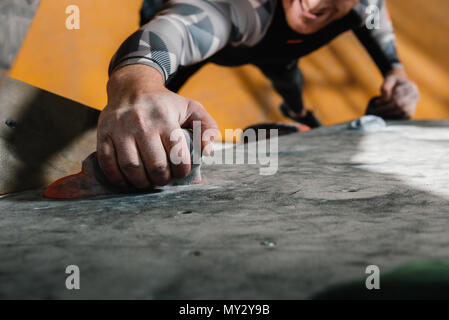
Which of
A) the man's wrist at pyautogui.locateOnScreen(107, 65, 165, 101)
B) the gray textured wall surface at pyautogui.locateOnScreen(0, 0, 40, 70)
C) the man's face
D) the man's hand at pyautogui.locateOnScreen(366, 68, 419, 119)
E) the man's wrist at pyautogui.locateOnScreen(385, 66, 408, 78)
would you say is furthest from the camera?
the man's wrist at pyautogui.locateOnScreen(385, 66, 408, 78)

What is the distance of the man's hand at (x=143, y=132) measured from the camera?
60 centimetres

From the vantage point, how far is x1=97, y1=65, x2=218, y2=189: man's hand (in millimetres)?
602

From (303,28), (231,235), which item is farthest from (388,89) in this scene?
(231,235)

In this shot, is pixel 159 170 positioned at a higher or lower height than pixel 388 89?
lower

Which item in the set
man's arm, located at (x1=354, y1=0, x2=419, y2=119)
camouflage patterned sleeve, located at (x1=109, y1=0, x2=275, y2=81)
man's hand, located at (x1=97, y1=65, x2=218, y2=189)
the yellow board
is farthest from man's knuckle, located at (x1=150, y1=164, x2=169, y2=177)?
the yellow board

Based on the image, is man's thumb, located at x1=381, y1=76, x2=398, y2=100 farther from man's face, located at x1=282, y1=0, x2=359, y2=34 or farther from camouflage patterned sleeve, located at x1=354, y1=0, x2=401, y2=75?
man's face, located at x1=282, y1=0, x2=359, y2=34

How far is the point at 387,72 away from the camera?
1858 millimetres

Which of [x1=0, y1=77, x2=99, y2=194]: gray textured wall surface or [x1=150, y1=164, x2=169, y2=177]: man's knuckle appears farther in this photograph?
[x1=0, y1=77, x2=99, y2=194]: gray textured wall surface

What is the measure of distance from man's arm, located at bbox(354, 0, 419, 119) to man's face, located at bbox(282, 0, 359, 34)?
0.38 meters

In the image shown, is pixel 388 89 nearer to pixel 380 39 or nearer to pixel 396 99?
pixel 396 99

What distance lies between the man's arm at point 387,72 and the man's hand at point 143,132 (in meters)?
1.26

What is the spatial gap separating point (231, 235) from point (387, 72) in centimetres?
164

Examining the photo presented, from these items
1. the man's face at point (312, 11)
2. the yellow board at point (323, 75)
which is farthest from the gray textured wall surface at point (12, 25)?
the yellow board at point (323, 75)
